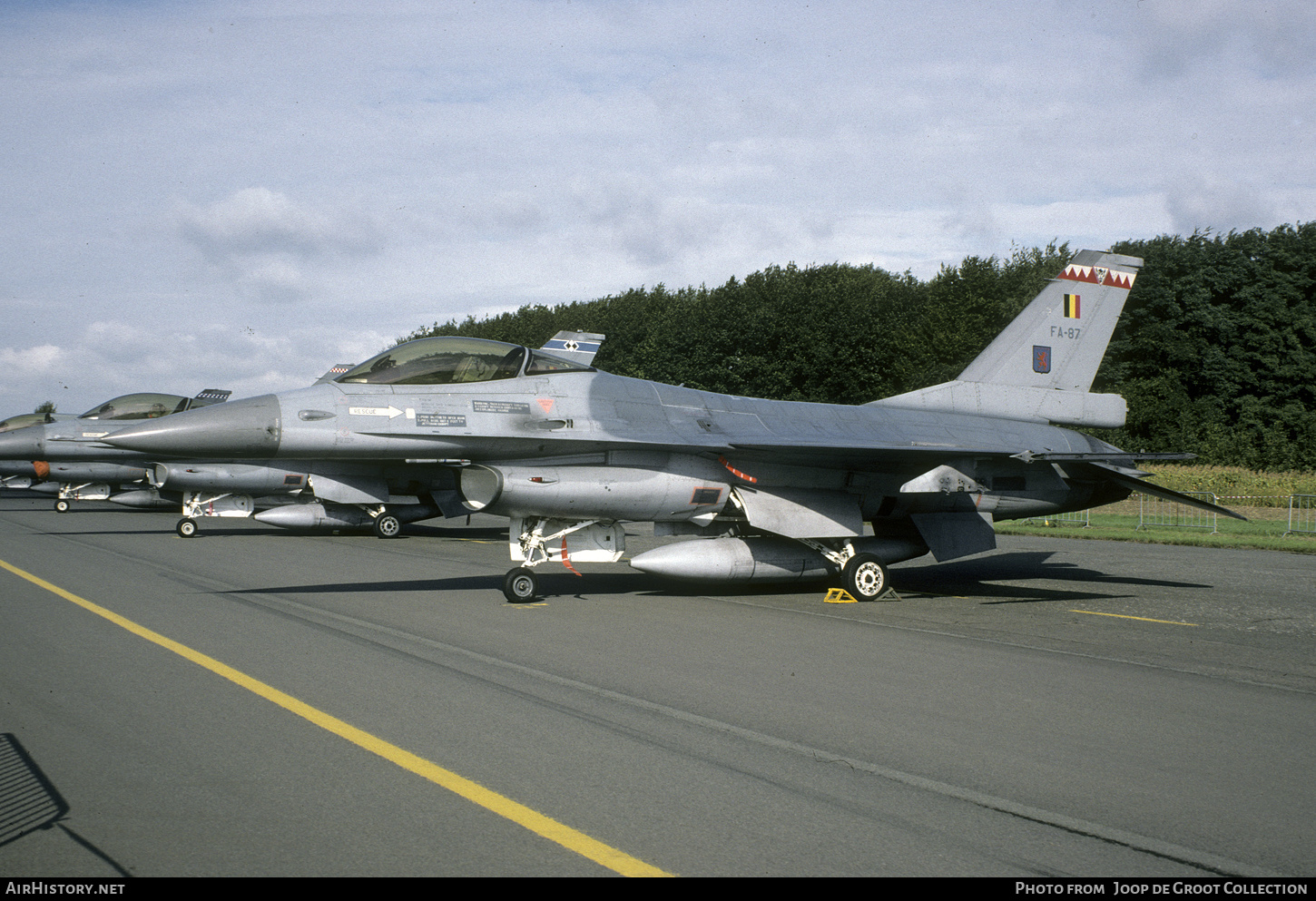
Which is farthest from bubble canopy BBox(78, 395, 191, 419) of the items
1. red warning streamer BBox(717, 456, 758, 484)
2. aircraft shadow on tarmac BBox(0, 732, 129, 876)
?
aircraft shadow on tarmac BBox(0, 732, 129, 876)

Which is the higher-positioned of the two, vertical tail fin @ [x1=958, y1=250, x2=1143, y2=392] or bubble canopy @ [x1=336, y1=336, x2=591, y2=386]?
vertical tail fin @ [x1=958, y1=250, x2=1143, y2=392]

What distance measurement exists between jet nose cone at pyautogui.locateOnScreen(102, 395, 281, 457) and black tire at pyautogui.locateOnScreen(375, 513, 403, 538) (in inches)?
463

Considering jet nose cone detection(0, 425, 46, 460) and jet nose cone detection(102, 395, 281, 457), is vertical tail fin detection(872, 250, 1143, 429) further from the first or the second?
jet nose cone detection(0, 425, 46, 460)

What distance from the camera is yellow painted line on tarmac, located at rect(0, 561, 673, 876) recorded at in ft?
11.6

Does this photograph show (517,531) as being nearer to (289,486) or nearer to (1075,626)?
(1075,626)

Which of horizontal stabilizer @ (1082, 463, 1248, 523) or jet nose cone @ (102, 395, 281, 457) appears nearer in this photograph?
jet nose cone @ (102, 395, 281, 457)

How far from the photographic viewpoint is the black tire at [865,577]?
11.6 metres

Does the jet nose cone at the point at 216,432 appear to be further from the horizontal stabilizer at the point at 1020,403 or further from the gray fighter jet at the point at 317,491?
the horizontal stabilizer at the point at 1020,403

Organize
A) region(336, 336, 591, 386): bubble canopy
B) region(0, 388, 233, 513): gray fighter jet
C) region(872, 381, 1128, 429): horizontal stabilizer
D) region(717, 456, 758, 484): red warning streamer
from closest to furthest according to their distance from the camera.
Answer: region(336, 336, 591, 386): bubble canopy
region(717, 456, 758, 484): red warning streamer
region(872, 381, 1128, 429): horizontal stabilizer
region(0, 388, 233, 513): gray fighter jet

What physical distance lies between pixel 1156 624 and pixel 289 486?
62.0ft

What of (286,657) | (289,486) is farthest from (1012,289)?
(286,657)

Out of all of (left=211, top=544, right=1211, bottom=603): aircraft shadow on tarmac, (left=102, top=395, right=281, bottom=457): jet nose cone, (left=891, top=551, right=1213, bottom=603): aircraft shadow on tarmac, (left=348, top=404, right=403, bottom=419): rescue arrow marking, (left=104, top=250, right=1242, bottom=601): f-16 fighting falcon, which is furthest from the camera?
(left=891, top=551, right=1213, bottom=603): aircraft shadow on tarmac

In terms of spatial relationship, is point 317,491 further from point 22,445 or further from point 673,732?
point 673,732

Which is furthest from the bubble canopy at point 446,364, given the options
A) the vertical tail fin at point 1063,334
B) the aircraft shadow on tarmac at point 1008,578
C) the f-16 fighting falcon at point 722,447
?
the vertical tail fin at point 1063,334
